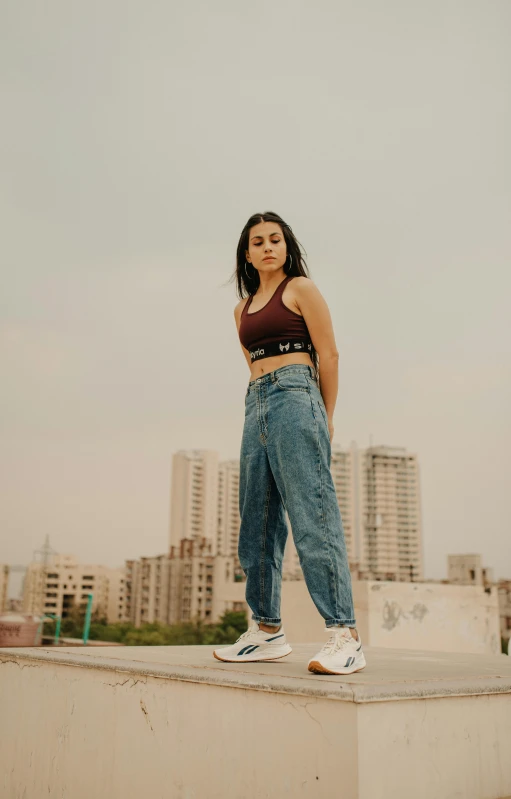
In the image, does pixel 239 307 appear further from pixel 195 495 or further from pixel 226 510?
pixel 226 510

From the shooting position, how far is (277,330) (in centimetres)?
260

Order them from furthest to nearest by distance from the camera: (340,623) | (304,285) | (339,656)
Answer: (304,285) → (340,623) → (339,656)

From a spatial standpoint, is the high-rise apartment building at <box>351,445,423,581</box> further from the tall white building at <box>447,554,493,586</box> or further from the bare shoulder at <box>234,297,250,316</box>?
the bare shoulder at <box>234,297,250,316</box>

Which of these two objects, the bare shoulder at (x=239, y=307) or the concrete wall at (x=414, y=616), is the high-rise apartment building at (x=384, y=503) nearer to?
the concrete wall at (x=414, y=616)

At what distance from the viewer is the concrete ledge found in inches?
61.8

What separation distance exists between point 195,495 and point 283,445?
79.8 meters

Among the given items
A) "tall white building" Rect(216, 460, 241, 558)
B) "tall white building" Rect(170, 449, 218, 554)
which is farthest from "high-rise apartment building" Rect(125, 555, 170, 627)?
"tall white building" Rect(216, 460, 241, 558)

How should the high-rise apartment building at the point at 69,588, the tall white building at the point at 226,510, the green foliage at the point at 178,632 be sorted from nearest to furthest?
1. the green foliage at the point at 178,632
2. the tall white building at the point at 226,510
3. the high-rise apartment building at the point at 69,588

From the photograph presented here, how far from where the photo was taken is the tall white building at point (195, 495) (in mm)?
80438

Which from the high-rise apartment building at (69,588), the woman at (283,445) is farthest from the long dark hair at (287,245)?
the high-rise apartment building at (69,588)

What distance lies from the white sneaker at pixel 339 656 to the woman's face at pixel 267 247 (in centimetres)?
140

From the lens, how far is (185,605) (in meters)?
74.4

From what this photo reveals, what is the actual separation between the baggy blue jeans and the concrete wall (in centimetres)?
828

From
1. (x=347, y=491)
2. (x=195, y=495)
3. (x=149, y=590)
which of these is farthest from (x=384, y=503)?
(x=149, y=590)
